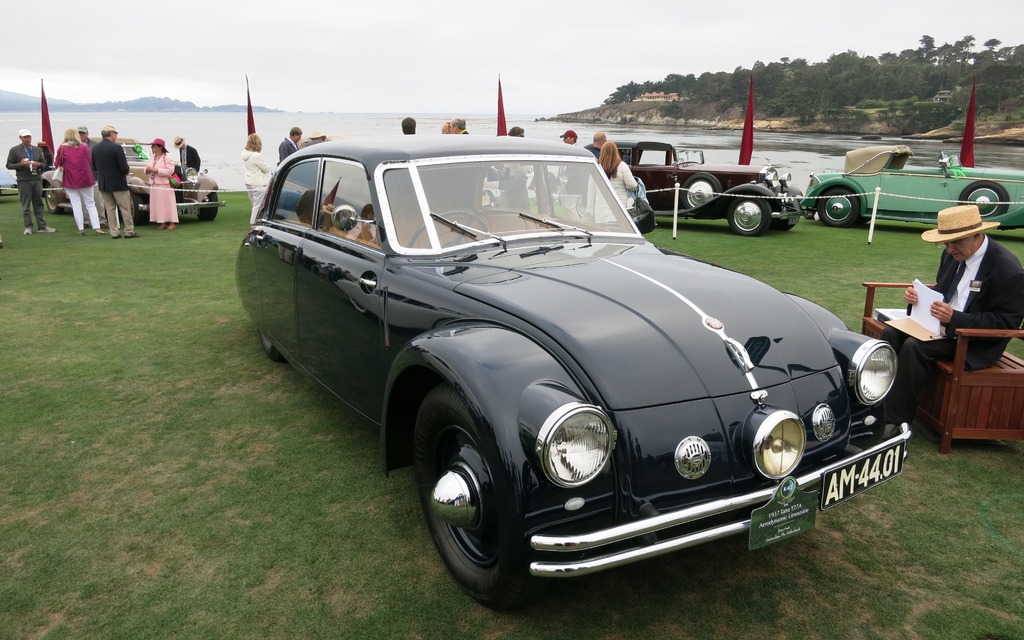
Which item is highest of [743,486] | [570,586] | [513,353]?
[513,353]

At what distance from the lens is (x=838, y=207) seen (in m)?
14.3

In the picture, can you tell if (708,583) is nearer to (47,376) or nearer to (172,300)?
(47,376)

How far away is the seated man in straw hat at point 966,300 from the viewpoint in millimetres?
3965

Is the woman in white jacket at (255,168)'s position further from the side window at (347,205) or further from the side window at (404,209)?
the side window at (404,209)

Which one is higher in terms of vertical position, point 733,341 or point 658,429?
point 733,341

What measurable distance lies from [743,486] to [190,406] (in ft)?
12.5

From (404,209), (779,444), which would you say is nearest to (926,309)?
(779,444)

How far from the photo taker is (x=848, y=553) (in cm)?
320

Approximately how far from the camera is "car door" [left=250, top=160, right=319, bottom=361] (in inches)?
181

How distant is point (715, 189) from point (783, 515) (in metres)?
12.1

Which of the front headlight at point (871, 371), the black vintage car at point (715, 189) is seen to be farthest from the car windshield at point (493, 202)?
the black vintage car at point (715, 189)

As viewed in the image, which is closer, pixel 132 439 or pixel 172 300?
pixel 132 439

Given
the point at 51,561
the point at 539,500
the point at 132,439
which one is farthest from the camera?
the point at 132,439

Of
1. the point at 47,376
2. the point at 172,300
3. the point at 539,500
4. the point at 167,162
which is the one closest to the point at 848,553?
the point at 539,500
